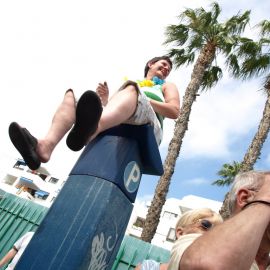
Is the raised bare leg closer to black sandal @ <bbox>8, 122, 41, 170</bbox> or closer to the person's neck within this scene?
black sandal @ <bbox>8, 122, 41, 170</bbox>

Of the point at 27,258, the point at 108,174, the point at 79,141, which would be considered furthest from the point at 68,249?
the point at 79,141

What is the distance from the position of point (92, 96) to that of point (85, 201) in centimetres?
52

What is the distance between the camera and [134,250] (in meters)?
5.13

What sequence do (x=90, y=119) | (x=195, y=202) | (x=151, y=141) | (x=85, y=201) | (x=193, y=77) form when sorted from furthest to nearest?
1. (x=195, y=202)
2. (x=193, y=77)
3. (x=151, y=141)
4. (x=90, y=119)
5. (x=85, y=201)

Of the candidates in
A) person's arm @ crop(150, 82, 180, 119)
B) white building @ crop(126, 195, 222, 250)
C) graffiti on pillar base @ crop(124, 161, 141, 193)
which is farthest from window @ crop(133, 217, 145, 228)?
graffiti on pillar base @ crop(124, 161, 141, 193)

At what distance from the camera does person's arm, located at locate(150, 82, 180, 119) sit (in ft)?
Answer: 7.16

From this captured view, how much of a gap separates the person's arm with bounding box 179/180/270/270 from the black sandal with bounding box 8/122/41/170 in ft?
3.27

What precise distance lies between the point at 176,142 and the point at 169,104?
624 centimetres

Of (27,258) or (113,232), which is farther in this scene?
(113,232)

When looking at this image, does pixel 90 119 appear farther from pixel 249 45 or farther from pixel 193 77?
pixel 249 45

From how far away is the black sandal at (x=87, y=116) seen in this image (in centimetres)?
166

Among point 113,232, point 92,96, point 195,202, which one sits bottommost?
point 113,232

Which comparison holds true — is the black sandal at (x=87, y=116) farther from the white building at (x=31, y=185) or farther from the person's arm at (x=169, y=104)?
the white building at (x=31, y=185)

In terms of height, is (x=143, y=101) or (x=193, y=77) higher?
(x=193, y=77)
